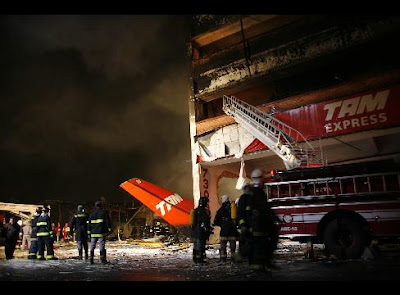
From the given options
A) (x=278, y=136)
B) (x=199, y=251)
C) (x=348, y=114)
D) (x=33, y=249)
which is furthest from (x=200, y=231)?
(x=348, y=114)

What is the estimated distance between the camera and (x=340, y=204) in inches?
286

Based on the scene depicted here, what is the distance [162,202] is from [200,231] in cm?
1111

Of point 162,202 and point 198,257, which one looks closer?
point 198,257

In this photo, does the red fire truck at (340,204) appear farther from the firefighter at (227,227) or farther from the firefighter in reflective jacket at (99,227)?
the firefighter in reflective jacket at (99,227)

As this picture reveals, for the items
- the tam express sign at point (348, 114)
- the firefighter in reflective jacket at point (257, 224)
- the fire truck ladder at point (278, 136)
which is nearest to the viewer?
the firefighter in reflective jacket at point (257, 224)

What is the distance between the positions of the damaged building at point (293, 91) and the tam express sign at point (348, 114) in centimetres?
4

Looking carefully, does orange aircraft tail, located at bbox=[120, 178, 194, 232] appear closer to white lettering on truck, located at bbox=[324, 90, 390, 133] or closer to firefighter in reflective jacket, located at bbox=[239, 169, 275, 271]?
white lettering on truck, located at bbox=[324, 90, 390, 133]

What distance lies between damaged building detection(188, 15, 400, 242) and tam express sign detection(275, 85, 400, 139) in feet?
0.12

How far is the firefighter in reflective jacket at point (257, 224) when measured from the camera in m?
5.52

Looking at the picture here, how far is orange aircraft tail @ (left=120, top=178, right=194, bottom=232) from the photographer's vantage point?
60.4ft

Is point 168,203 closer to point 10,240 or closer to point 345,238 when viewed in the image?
point 10,240

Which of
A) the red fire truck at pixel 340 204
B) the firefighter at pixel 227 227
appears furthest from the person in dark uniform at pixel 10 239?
the red fire truck at pixel 340 204

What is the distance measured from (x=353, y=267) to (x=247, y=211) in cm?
220

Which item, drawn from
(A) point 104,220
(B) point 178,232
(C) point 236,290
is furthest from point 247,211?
(B) point 178,232
